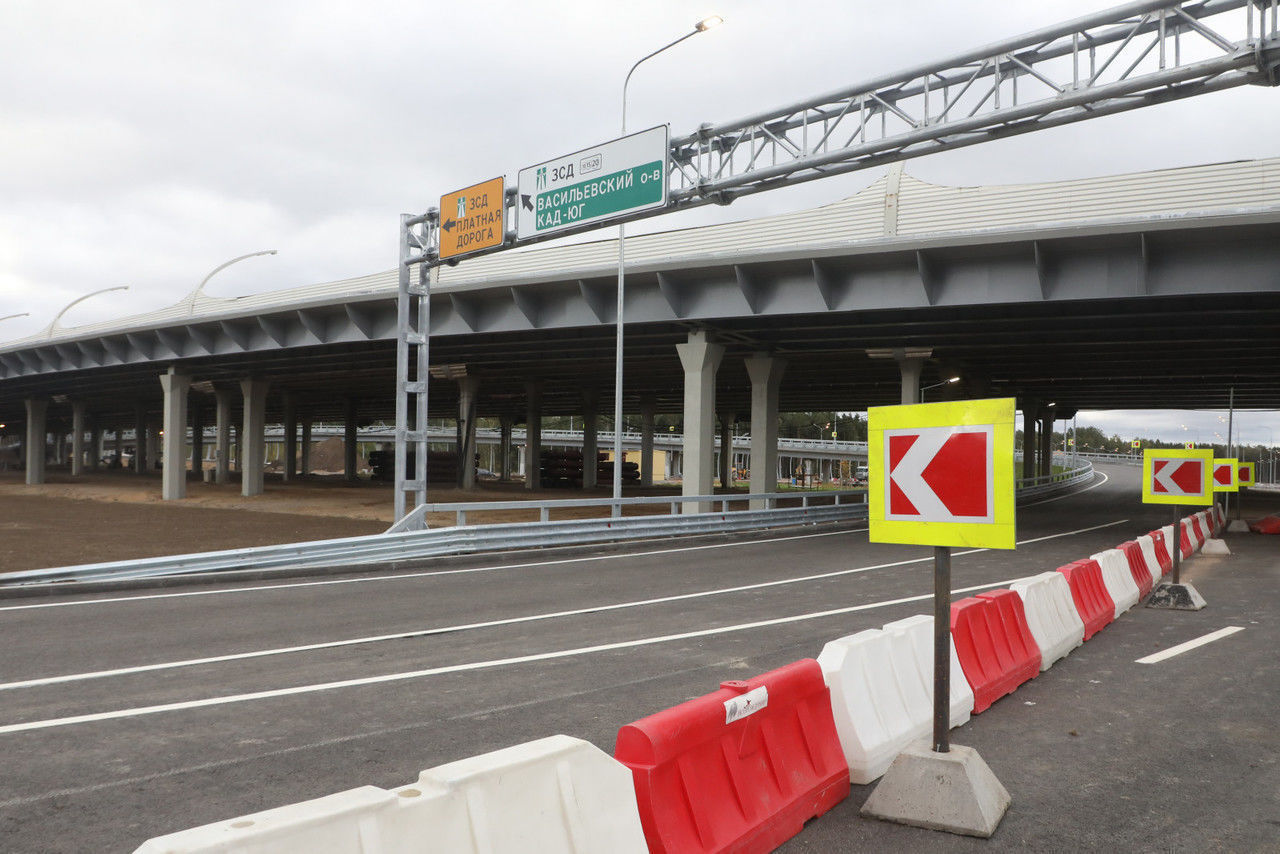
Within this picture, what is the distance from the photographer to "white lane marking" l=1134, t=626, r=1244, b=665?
9203mm

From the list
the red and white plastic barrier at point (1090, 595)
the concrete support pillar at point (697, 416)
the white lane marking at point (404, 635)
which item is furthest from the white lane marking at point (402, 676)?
the concrete support pillar at point (697, 416)

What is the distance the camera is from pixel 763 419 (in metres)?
34.0

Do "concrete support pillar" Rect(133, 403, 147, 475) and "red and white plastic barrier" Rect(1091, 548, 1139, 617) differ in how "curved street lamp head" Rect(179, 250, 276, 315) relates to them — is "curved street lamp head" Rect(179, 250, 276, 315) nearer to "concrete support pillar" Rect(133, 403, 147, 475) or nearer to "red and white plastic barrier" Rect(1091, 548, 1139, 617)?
"red and white plastic barrier" Rect(1091, 548, 1139, 617)

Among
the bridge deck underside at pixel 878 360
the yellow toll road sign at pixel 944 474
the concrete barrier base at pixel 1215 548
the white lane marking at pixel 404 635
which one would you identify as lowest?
the concrete barrier base at pixel 1215 548

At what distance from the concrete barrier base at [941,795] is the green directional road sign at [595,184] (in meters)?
12.8

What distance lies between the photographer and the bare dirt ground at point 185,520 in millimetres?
20062

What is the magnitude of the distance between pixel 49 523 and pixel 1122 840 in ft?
101

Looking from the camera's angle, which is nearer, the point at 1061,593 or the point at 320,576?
the point at 1061,593

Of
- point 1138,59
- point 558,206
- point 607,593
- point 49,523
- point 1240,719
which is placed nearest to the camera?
point 1240,719

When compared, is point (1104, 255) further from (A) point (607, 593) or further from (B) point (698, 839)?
(B) point (698, 839)

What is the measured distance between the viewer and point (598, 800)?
3.58 m

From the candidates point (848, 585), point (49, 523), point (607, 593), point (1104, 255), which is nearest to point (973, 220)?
point (1104, 255)

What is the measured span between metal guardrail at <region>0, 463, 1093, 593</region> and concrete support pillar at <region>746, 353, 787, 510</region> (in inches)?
260

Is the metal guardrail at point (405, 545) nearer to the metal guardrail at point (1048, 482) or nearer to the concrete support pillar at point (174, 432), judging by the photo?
the metal guardrail at point (1048, 482)
